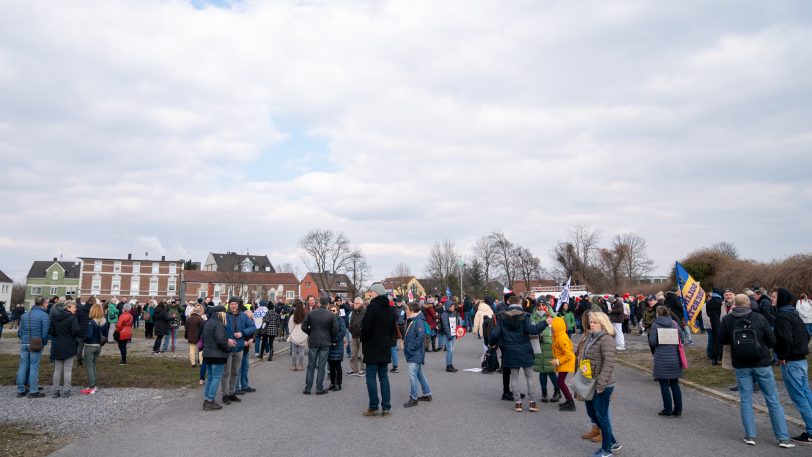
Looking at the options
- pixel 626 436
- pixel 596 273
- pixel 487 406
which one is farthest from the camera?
pixel 596 273

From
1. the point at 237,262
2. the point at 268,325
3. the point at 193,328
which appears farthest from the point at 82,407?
the point at 237,262

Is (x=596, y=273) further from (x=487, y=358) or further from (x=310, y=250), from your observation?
(x=487, y=358)

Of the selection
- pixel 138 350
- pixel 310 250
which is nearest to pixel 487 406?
pixel 138 350

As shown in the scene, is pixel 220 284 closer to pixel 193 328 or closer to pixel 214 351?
pixel 193 328

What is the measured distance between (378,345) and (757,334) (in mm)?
5237

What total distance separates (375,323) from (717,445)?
16.4 feet

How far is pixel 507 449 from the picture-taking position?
6562 millimetres

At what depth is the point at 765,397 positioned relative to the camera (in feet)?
22.4

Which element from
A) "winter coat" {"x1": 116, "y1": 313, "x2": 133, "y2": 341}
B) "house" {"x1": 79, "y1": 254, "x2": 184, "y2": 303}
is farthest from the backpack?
"house" {"x1": 79, "y1": 254, "x2": 184, "y2": 303}

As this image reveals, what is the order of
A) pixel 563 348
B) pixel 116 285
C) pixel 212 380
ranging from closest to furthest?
pixel 563 348 < pixel 212 380 < pixel 116 285

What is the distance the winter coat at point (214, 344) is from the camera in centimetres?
925

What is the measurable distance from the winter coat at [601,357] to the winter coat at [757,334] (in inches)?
67.8

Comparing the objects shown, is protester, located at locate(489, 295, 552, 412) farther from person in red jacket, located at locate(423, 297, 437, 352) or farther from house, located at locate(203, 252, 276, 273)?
house, located at locate(203, 252, 276, 273)

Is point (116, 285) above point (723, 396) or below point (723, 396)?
above
